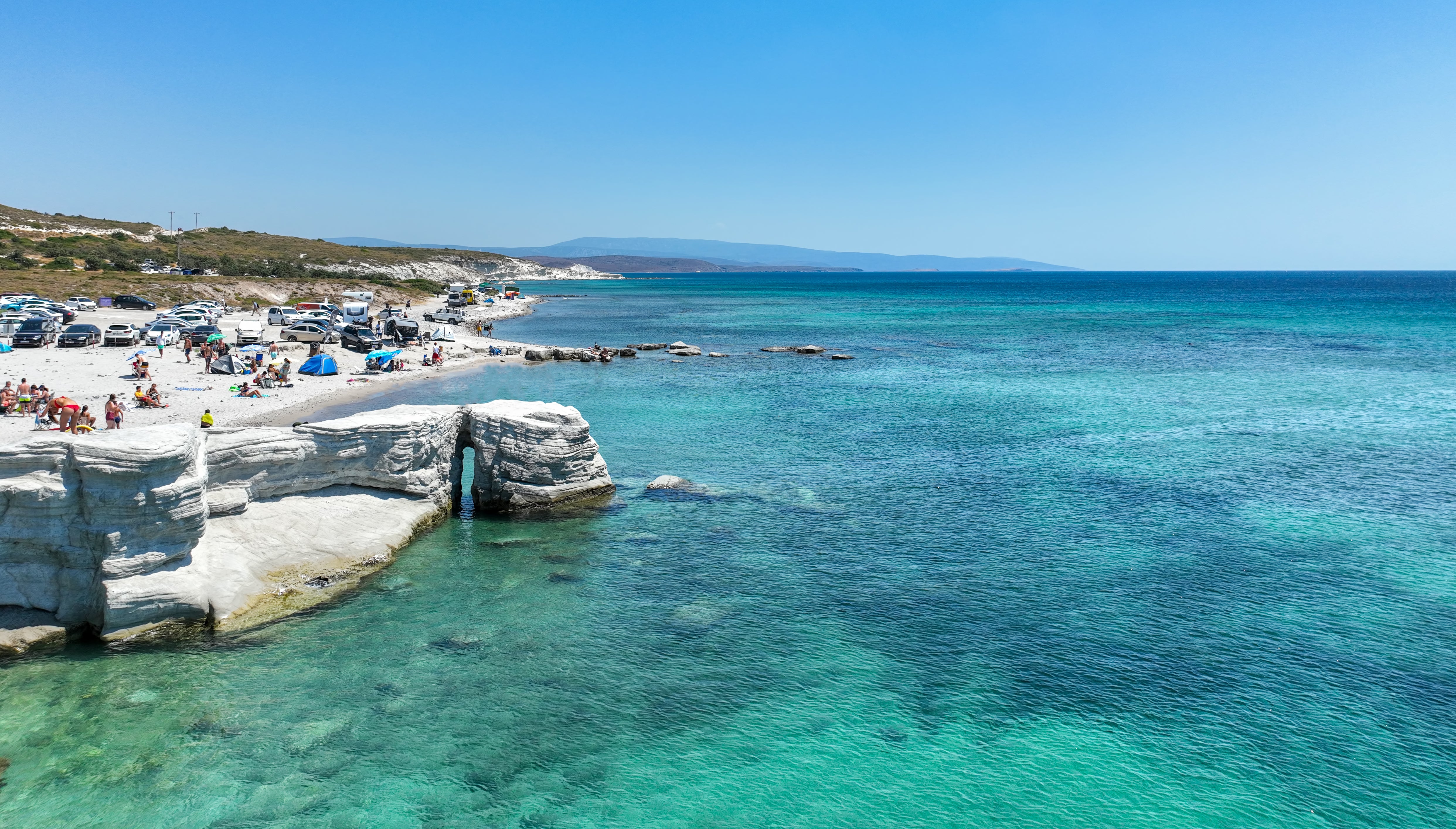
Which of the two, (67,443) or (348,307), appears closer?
(67,443)

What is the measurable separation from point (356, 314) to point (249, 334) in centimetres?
2072

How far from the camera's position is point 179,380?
1686 inches

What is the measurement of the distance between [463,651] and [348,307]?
6740 cm

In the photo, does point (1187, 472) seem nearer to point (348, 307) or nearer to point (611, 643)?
point (611, 643)

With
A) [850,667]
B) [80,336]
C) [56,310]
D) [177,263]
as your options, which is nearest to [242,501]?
[850,667]

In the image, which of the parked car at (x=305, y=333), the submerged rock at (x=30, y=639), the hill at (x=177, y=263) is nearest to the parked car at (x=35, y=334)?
the parked car at (x=305, y=333)

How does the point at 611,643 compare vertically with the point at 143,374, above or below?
below

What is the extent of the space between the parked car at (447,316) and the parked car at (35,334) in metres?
32.3

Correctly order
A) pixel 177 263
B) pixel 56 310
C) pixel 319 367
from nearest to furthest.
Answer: pixel 319 367
pixel 56 310
pixel 177 263

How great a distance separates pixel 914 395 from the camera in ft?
161

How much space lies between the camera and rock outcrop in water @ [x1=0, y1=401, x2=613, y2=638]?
1625 centimetres

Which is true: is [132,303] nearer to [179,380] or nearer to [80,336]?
[80,336]

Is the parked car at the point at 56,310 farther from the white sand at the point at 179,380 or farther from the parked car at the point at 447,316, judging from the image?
the parked car at the point at 447,316

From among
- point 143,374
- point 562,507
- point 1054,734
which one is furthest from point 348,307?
point 1054,734
